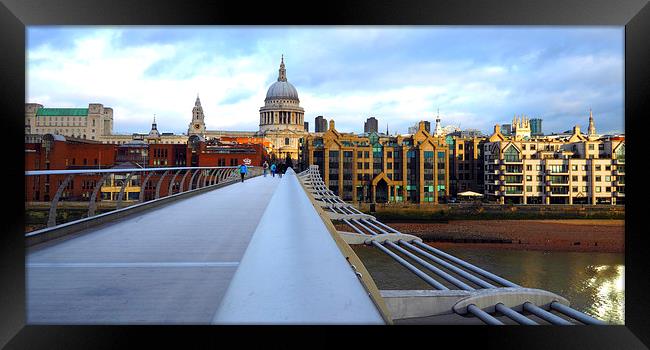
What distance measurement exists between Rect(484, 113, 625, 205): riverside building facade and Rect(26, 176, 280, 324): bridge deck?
5270cm

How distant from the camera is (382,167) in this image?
56.6 meters

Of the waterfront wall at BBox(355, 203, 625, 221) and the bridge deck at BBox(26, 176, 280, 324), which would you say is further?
the waterfront wall at BBox(355, 203, 625, 221)

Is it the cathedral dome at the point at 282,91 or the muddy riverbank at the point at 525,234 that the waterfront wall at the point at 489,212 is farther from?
the cathedral dome at the point at 282,91

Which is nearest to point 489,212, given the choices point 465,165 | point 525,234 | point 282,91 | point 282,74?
point 525,234

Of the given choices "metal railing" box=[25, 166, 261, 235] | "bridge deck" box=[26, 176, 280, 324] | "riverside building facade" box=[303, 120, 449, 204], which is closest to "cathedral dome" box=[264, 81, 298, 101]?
"riverside building facade" box=[303, 120, 449, 204]

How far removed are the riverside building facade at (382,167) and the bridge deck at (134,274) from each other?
50.1 meters

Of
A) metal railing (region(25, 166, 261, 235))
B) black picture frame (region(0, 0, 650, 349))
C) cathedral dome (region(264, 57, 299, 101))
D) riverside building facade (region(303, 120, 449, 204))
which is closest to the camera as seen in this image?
black picture frame (region(0, 0, 650, 349))

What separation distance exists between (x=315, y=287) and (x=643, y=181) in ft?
8.96

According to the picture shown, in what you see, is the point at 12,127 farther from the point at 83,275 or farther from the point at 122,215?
the point at 122,215

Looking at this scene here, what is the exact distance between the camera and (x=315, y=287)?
5.64ft

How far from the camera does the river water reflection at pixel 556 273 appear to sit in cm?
2658

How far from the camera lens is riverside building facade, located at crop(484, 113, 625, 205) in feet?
165

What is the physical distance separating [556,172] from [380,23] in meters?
53.6

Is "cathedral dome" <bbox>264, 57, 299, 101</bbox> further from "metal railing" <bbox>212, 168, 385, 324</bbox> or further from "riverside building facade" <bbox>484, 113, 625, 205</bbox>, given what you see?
"metal railing" <bbox>212, 168, 385, 324</bbox>
